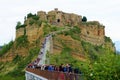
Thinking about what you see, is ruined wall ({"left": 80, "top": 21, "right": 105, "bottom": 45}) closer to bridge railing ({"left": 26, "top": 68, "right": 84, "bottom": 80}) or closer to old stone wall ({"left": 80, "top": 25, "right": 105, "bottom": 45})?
old stone wall ({"left": 80, "top": 25, "right": 105, "bottom": 45})

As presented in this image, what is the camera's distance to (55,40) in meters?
109

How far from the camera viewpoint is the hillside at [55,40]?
109938 mm

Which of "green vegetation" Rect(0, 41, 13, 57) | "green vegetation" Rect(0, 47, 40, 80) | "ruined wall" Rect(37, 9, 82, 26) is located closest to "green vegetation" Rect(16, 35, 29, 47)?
"green vegetation" Rect(0, 47, 40, 80)

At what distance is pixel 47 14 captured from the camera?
119 metres

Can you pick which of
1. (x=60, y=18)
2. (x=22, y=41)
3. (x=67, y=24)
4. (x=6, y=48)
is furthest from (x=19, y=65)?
(x=6, y=48)

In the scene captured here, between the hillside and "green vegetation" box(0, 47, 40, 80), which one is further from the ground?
the hillside

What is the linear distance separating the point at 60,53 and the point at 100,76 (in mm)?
69823

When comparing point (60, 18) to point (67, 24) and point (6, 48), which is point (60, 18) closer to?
point (67, 24)

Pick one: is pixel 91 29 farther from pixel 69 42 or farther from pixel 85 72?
pixel 85 72

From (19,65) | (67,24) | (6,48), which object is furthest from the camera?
(6,48)

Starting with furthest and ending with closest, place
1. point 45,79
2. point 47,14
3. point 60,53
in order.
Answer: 1. point 47,14
2. point 60,53
3. point 45,79

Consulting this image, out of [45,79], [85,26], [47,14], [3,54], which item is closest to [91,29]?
[85,26]

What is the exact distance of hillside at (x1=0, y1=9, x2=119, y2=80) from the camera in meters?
110

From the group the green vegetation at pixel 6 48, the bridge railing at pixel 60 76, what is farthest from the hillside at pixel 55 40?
the bridge railing at pixel 60 76
